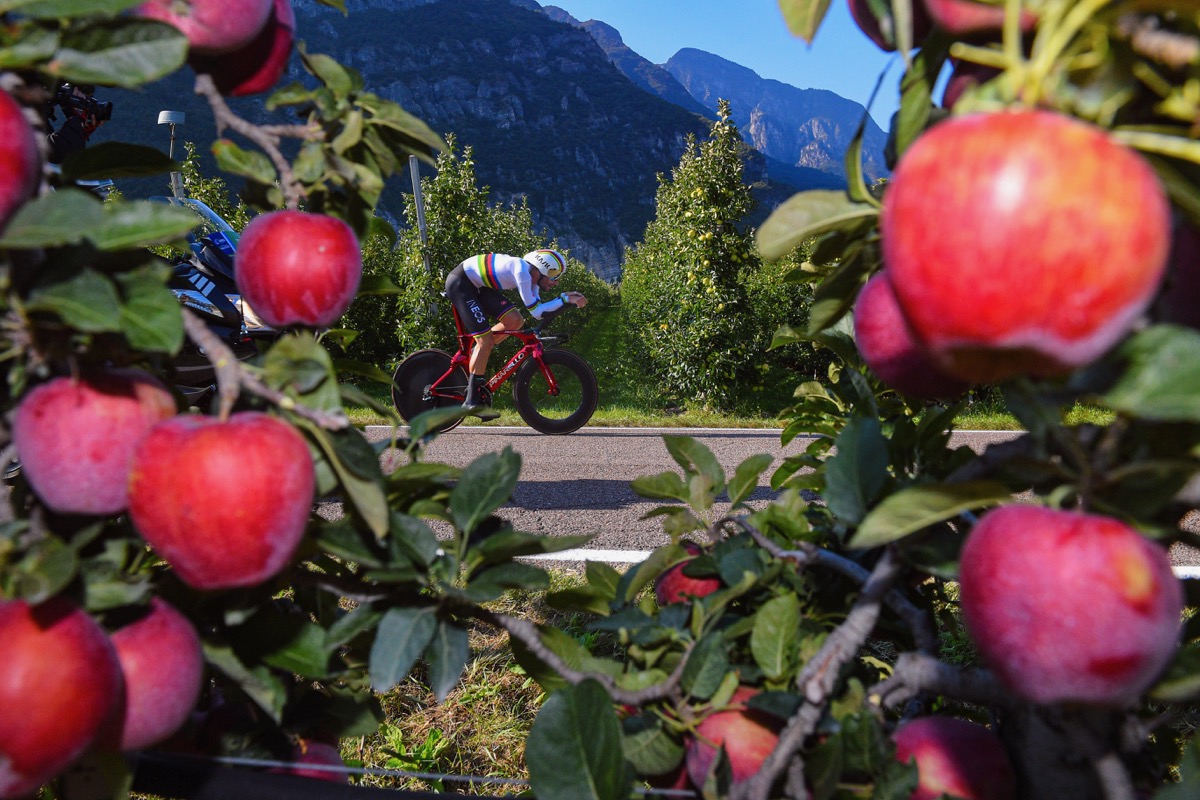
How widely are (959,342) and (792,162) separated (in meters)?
149

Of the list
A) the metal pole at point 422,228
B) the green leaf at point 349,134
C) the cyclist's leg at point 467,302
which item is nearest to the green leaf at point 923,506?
the green leaf at point 349,134

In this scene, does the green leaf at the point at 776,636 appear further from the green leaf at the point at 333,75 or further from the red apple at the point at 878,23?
the green leaf at the point at 333,75

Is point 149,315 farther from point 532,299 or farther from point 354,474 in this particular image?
point 532,299

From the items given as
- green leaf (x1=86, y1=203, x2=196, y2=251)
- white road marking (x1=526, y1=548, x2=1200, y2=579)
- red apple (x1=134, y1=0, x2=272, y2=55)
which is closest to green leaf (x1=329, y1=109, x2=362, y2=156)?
red apple (x1=134, y1=0, x2=272, y2=55)

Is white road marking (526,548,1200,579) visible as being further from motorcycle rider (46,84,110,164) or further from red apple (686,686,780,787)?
red apple (686,686,780,787)

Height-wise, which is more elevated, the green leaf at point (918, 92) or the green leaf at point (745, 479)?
the green leaf at point (918, 92)

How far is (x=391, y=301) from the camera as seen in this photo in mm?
11609

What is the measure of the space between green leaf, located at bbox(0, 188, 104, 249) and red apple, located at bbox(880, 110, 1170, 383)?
479 millimetres

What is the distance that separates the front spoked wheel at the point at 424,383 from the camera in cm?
653

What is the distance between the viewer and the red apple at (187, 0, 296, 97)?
0.73 m

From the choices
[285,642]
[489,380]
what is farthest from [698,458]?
[489,380]

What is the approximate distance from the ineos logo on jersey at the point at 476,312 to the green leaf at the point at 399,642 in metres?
6.05

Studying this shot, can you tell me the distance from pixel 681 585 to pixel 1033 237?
0.64m

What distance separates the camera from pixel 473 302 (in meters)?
6.69
